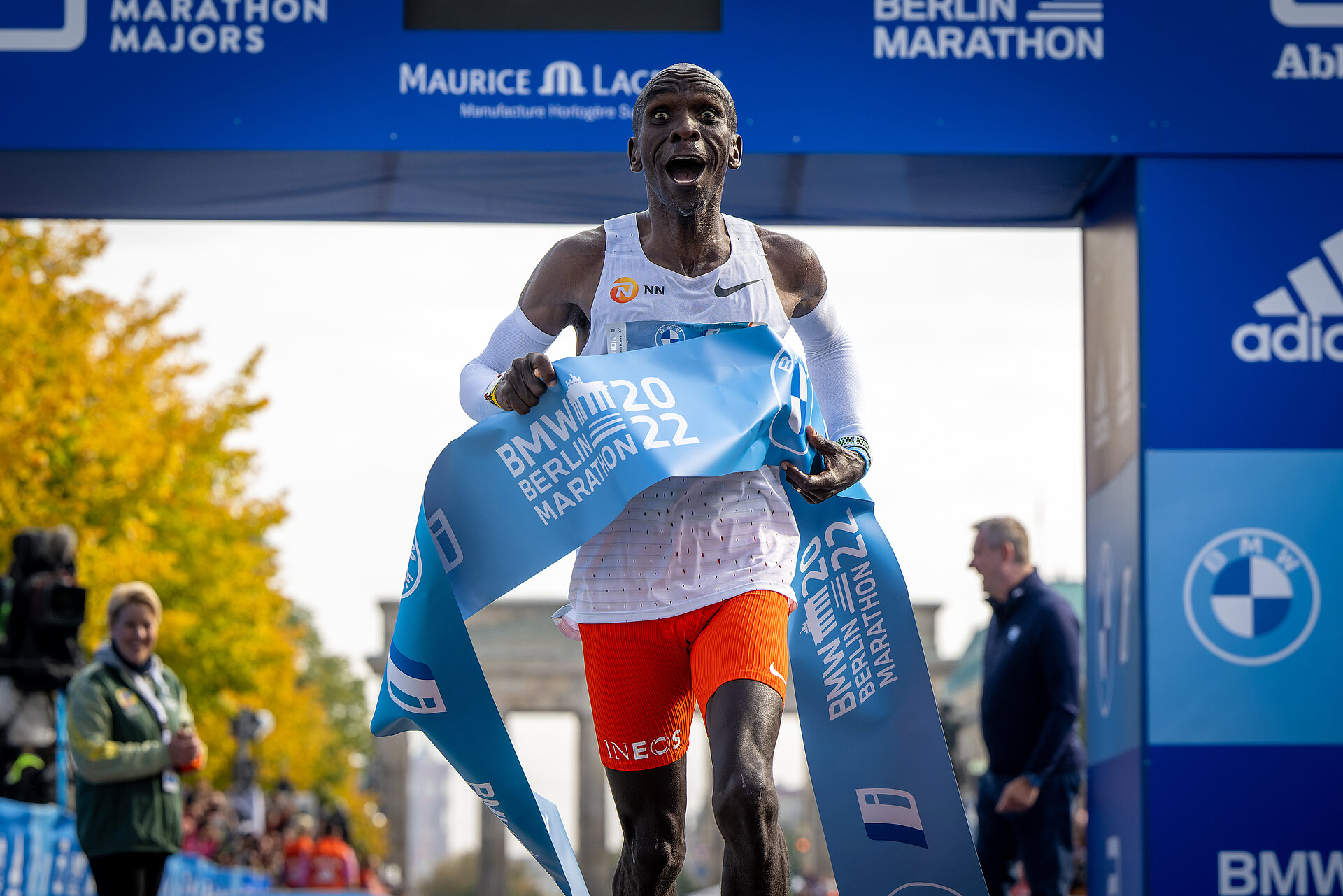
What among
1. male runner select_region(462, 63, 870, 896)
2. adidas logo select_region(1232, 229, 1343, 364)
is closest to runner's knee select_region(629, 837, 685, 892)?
male runner select_region(462, 63, 870, 896)

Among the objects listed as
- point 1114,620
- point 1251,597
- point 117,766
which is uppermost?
point 1251,597

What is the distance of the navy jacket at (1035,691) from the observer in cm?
813

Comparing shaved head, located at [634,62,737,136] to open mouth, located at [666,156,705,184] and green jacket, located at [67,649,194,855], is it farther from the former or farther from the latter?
green jacket, located at [67,649,194,855]

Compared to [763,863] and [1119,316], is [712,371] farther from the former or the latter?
[1119,316]

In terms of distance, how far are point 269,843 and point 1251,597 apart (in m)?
25.1

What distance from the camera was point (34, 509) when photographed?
61.9 ft

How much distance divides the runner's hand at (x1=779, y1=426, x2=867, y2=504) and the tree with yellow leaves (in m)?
15.1

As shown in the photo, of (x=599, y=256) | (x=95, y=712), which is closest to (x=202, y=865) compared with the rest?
(x=95, y=712)

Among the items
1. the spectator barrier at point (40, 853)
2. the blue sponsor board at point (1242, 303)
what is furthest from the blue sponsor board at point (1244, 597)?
the spectator barrier at point (40, 853)

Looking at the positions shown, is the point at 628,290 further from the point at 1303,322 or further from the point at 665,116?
the point at 1303,322

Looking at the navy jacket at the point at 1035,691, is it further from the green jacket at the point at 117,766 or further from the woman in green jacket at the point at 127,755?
the green jacket at the point at 117,766

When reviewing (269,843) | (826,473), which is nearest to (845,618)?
(826,473)

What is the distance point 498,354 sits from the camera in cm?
462

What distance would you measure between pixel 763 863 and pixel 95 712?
4642mm
